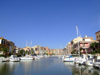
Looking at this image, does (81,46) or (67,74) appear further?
(81,46)

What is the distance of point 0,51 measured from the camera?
64062 mm

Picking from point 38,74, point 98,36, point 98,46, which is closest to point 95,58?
point 38,74

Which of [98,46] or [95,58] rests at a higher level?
[98,46]

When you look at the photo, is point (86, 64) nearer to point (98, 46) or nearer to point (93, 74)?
point (93, 74)

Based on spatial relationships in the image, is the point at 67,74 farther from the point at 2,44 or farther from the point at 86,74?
the point at 2,44

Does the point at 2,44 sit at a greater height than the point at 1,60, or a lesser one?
greater

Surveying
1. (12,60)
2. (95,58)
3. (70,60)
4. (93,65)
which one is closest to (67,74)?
(93,65)

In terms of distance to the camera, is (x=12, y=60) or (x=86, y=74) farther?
(x=12, y=60)

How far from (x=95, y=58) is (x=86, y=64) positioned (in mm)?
2899

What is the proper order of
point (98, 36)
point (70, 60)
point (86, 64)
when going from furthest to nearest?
point (98, 36), point (70, 60), point (86, 64)

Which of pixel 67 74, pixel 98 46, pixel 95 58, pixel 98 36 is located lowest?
pixel 67 74

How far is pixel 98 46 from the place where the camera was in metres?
54.4

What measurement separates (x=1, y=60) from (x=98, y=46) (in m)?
43.0

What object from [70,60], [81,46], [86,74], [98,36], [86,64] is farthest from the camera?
[81,46]
